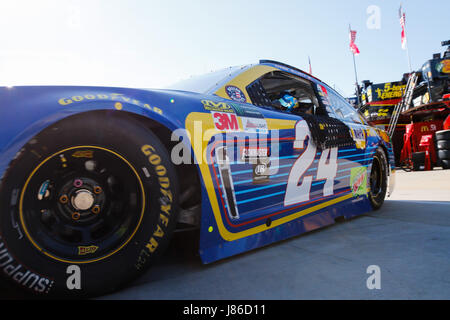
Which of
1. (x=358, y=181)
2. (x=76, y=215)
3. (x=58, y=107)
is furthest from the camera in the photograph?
→ (x=358, y=181)

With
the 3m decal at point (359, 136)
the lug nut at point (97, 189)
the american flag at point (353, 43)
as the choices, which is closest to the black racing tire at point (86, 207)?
the lug nut at point (97, 189)

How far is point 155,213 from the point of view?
1.38 meters

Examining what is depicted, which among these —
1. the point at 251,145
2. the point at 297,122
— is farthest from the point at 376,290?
the point at 297,122

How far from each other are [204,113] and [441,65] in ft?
50.8

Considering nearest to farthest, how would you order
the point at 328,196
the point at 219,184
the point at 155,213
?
the point at 155,213, the point at 219,184, the point at 328,196

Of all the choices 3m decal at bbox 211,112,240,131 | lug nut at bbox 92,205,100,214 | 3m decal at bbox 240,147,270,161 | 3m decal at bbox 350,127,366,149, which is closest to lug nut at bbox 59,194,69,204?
lug nut at bbox 92,205,100,214

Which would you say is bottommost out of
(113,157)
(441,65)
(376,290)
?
(376,290)

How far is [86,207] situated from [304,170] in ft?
4.89

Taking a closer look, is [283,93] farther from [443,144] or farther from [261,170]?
[443,144]

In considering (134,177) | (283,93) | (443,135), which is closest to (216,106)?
(134,177)

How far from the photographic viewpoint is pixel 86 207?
1.31 metres

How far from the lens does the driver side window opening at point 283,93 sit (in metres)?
2.20
